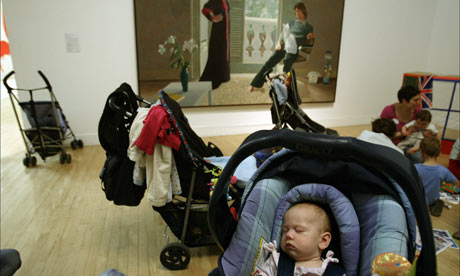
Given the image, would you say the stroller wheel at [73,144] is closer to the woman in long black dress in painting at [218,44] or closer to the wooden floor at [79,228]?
the wooden floor at [79,228]

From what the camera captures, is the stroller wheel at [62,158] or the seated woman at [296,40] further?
the seated woman at [296,40]

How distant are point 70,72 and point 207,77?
1688 millimetres

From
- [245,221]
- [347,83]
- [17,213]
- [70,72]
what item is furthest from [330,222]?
[347,83]

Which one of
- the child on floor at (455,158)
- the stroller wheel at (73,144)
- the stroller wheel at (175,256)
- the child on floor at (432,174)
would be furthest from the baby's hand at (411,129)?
the stroller wheel at (73,144)

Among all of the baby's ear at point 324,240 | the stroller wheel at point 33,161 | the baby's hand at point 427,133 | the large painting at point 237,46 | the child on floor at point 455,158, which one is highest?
the large painting at point 237,46

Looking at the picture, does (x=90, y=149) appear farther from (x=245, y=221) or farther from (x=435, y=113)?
(x=435, y=113)

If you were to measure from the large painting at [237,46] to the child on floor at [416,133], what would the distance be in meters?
1.91

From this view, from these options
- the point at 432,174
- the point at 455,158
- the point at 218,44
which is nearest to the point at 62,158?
the point at 218,44

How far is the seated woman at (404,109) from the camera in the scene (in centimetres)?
312

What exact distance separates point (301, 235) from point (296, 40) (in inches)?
153

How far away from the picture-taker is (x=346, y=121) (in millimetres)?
5176

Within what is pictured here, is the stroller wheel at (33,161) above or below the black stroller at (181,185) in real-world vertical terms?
below

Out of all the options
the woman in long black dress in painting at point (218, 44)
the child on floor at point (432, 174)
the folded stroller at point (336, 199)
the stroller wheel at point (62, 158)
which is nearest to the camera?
the folded stroller at point (336, 199)

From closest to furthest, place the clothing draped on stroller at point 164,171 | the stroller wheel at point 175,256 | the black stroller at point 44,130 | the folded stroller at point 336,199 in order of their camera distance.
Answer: the folded stroller at point 336,199
the clothing draped on stroller at point 164,171
the stroller wheel at point 175,256
the black stroller at point 44,130
